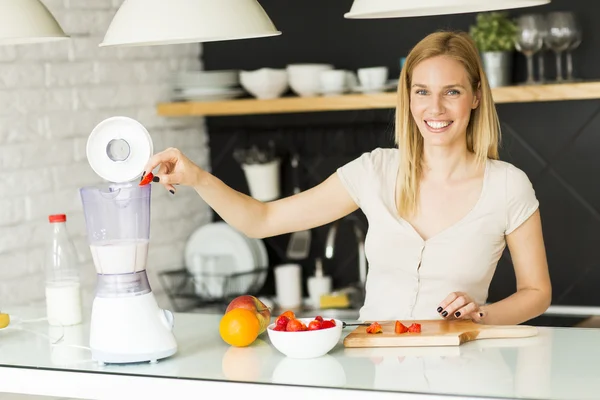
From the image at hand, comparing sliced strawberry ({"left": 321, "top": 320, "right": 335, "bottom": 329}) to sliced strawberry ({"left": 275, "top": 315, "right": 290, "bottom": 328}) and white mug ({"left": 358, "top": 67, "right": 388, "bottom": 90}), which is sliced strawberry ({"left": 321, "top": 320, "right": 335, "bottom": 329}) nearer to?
sliced strawberry ({"left": 275, "top": 315, "right": 290, "bottom": 328})

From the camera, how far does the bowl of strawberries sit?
201cm

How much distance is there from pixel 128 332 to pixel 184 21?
2.14 feet

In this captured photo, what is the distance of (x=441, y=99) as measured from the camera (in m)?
2.62

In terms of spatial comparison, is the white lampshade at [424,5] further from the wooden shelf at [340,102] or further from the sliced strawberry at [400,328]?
the wooden shelf at [340,102]

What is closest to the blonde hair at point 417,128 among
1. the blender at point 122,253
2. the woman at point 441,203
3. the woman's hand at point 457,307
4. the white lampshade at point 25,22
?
the woman at point 441,203

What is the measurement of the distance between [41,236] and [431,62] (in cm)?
164

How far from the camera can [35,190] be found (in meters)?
3.55

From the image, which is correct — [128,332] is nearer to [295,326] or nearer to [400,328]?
[295,326]

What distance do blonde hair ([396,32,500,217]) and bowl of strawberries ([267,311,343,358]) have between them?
0.72 metres

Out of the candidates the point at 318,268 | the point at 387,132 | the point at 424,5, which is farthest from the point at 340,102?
the point at 424,5

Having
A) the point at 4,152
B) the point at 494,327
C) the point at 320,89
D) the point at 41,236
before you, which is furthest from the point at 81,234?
the point at 494,327

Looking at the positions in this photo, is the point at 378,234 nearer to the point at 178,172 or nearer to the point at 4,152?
the point at 178,172

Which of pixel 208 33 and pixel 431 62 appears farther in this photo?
pixel 431 62

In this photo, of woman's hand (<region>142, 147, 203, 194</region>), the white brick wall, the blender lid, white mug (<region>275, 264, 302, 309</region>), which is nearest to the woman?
woman's hand (<region>142, 147, 203, 194</region>)
